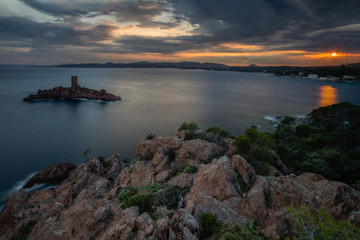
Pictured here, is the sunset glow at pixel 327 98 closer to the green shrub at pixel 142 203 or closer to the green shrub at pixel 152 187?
the green shrub at pixel 152 187

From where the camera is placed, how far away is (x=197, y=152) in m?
22.0

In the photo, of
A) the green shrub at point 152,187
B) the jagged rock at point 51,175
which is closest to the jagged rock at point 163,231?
the green shrub at point 152,187

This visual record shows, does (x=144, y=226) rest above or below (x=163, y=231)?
below

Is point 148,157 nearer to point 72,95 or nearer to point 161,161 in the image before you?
point 161,161

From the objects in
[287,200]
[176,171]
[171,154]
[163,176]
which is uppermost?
[287,200]

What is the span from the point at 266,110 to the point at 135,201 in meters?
81.4

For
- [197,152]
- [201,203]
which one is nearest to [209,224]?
[201,203]

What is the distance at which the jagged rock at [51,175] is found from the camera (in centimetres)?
3369

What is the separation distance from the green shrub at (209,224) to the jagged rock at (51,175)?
30.8 meters

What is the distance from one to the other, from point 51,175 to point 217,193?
31.5m

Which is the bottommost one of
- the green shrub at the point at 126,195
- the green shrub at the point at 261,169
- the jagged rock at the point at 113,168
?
the jagged rock at the point at 113,168

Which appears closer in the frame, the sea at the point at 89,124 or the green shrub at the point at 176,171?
the green shrub at the point at 176,171

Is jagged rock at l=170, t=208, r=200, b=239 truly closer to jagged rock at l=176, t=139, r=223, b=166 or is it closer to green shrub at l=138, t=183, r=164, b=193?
green shrub at l=138, t=183, r=164, b=193

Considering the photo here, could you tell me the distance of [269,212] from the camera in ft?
42.1
